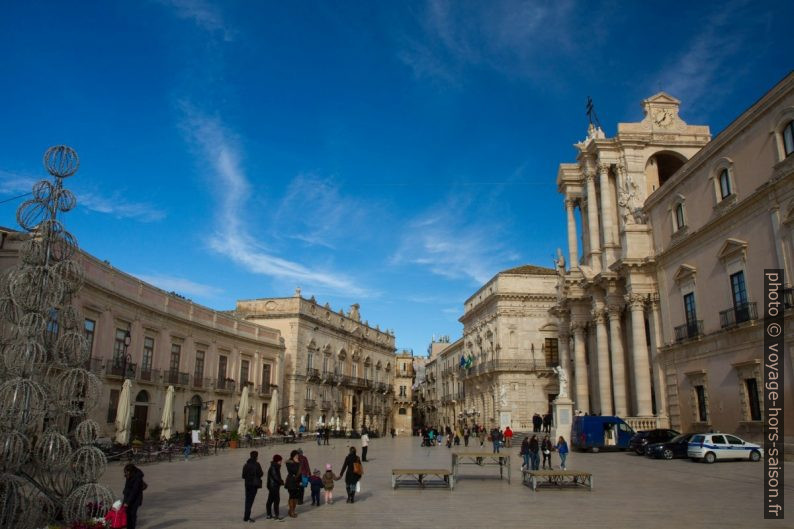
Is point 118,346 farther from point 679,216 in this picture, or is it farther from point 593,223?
point 679,216

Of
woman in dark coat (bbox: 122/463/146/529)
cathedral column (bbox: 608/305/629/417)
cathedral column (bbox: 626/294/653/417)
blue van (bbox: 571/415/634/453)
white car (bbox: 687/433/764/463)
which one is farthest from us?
cathedral column (bbox: 608/305/629/417)

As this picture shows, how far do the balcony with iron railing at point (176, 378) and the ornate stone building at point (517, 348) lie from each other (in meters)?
22.7

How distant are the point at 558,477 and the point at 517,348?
35086 mm

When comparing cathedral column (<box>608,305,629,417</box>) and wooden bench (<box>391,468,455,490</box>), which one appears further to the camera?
cathedral column (<box>608,305,629,417</box>)

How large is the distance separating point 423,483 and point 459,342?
50078mm

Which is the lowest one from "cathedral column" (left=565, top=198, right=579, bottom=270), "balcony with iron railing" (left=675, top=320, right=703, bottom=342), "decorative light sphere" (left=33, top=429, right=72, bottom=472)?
"decorative light sphere" (left=33, top=429, right=72, bottom=472)

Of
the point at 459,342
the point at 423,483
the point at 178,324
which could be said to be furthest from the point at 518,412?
the point at 423,483

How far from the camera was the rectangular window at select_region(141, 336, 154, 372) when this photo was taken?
1259 inches

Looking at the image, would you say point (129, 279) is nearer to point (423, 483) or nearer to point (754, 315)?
point (423, 483)

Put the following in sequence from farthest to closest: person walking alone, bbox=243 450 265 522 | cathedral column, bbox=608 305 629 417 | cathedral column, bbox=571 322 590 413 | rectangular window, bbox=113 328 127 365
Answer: cathedral column, bbox=571 322 590 413 < cathedral column, bbox=608 305 629 417 < rectangular window, bbox=113 328 127 365 < person walking alone, bbox=243 450 265 522

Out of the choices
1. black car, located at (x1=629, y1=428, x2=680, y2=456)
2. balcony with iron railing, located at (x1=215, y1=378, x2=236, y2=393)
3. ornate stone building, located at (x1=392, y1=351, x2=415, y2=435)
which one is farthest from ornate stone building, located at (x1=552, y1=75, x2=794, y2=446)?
ornate stone building, located at (x1=392, y1=351, x2=415, y2=435)

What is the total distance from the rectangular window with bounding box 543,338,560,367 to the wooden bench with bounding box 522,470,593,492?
110ft

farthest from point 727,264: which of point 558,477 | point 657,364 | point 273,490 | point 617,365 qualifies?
point 273,490

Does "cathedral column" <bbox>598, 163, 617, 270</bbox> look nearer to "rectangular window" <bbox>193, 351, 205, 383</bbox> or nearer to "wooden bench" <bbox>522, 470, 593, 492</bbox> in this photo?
"wooden bench" <bbox>522, 470, 593, 492</bbox>
